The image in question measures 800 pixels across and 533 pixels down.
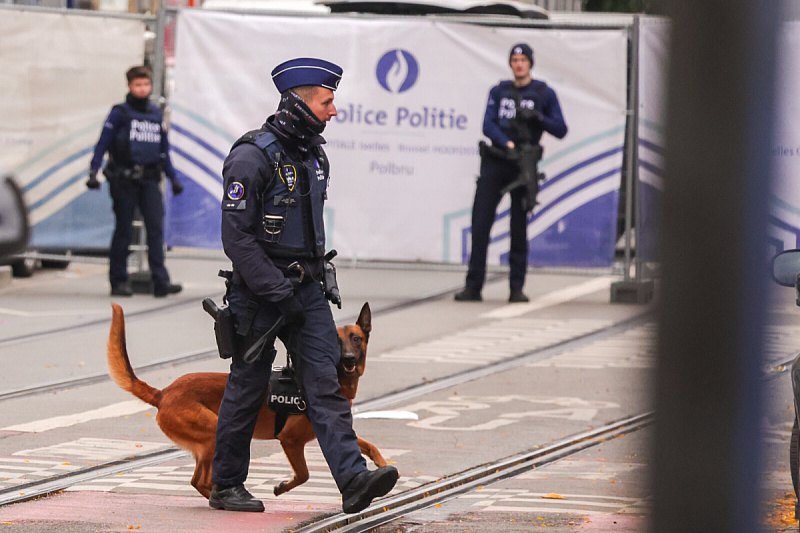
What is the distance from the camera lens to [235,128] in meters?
14.5

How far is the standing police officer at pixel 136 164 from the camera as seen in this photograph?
13117mm

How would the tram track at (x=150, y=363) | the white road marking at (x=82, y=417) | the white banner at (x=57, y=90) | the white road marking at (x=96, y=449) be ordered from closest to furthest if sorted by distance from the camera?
the white road marking at (x=96, y=449)
the white road marking at (x=82, y=417)
the tram track at (x=150, y=363)
the white banner at (x=57, y=90)

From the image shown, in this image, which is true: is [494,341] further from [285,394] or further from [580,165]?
[285,394]

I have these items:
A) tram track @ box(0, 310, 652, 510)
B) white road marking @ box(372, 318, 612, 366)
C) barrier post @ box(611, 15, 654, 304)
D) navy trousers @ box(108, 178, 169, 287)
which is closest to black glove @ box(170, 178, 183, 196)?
navy trousers @ box(108, 178, 169, 287)

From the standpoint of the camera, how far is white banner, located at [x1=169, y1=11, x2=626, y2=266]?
14094 millimetres

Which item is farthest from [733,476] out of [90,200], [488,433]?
[90,200]

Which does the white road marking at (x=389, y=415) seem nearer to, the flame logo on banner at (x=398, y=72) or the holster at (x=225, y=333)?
the holster at (x=225, y=333)

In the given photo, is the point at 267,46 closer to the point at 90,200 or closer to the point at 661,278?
the point at 90,200

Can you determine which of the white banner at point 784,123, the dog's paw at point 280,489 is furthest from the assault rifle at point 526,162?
the white banner at point 784,123

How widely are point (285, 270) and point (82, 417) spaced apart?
9.68ft

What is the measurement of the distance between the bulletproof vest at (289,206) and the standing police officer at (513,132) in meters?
7.40

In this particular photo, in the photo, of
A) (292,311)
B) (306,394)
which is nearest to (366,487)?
(306,394)

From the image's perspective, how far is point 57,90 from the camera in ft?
48.5

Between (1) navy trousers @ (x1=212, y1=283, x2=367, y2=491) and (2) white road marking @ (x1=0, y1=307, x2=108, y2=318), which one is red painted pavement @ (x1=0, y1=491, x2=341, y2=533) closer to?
(1) navy trousers @ (x1=212, y1=283, x2=367, y2=491)
